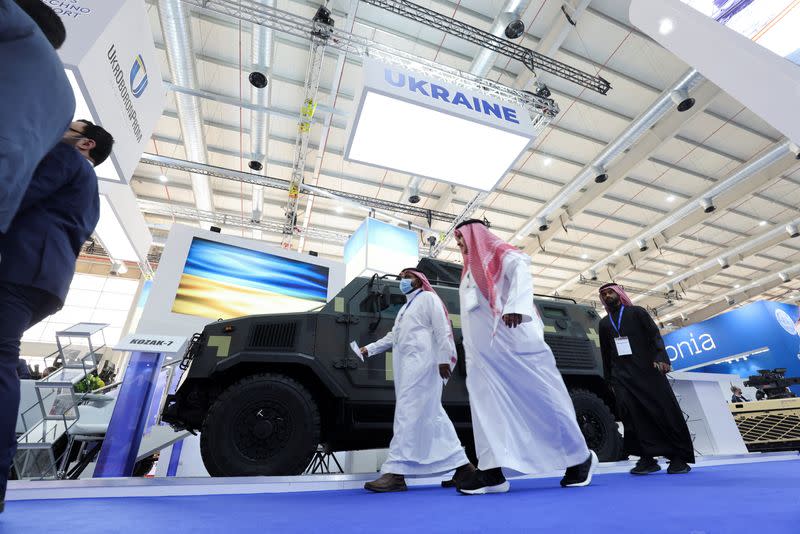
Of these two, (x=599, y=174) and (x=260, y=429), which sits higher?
(x=599, y=174)

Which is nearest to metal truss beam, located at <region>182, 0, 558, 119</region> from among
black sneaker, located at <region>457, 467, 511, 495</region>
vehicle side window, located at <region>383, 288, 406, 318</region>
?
vehicle side window, located at <region>383, 288, 406, 318</region>

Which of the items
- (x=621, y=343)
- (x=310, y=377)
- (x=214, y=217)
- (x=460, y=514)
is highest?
(x=214, y=217)

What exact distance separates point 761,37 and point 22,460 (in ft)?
16.3

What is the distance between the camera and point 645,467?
3.11 metres

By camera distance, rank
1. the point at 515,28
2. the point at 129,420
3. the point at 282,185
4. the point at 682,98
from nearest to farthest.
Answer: the point at 129,420 < the point at 515,28 < the point at 682,98 < the point at 282,185

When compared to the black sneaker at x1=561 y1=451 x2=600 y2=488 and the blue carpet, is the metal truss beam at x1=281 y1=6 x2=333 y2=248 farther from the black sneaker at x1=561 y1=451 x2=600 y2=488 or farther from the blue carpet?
the black sneaker at x1=561 y1=451 x2=600 y2=488

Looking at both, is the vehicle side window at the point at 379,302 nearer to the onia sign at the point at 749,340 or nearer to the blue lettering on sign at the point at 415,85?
the blue lettering on sign at the point at 415,85

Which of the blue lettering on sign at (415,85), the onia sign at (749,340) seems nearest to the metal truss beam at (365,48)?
the blue lettering on sign at (415,85)

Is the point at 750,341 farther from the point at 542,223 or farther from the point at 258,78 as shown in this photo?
the point at 258,78

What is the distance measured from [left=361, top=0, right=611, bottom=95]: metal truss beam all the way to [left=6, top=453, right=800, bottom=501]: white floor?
250 inches

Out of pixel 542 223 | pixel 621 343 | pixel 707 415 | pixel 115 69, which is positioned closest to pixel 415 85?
pixel 115 69

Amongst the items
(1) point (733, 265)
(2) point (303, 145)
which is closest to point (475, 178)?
(2) point (303, 145)

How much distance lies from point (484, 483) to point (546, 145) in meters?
9.64

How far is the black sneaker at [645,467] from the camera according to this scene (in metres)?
3.07
